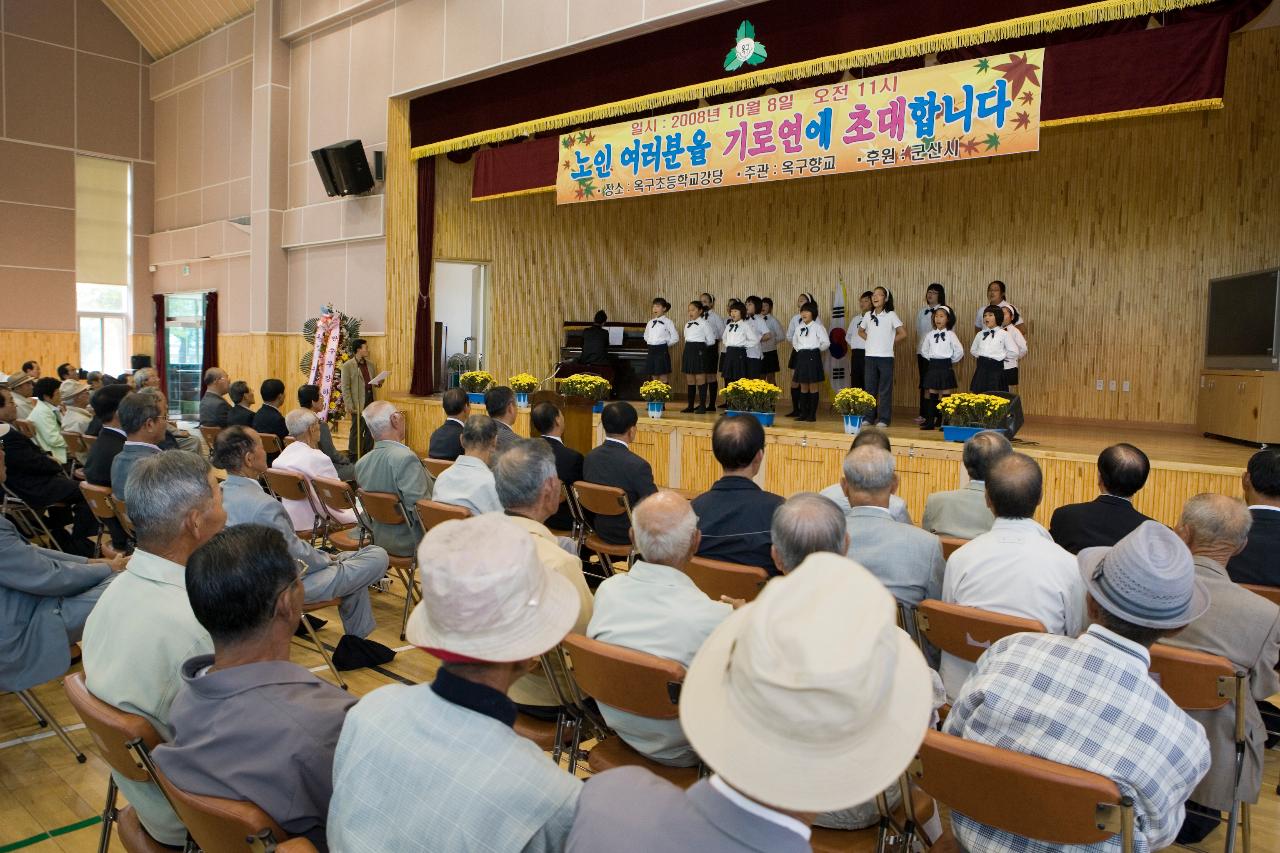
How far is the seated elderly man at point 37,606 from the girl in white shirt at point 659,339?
794cm

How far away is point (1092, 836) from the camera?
162 cm

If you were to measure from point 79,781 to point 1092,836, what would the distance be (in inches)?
126

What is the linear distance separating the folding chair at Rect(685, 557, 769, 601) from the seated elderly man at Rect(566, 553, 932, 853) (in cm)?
187

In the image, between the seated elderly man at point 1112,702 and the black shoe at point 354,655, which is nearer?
the seated elderly man at point 1112,702

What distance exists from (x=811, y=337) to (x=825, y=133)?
9.85 feet

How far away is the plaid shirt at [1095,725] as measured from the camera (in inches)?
65.5

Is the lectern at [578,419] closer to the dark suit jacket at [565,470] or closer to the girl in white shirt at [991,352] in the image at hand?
the dark suit jacket at [565,470]

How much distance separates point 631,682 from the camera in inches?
81.8

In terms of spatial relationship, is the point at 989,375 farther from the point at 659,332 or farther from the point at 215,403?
the point at 215,403

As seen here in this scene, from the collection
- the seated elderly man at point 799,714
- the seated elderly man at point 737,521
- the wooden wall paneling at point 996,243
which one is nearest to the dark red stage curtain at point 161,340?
the wooden wall paneling at point 996,243

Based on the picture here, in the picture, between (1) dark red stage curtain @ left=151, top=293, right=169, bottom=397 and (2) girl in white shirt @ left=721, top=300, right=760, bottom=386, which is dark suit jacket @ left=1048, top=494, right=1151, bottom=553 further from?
(1) dark red stage curtain @ left=151, top=293, right=169, bottom=397

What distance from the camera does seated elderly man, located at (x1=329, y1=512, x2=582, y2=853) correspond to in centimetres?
131

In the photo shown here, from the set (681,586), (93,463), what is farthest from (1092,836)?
(93,463)

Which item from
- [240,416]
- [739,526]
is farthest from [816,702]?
[240,416]
